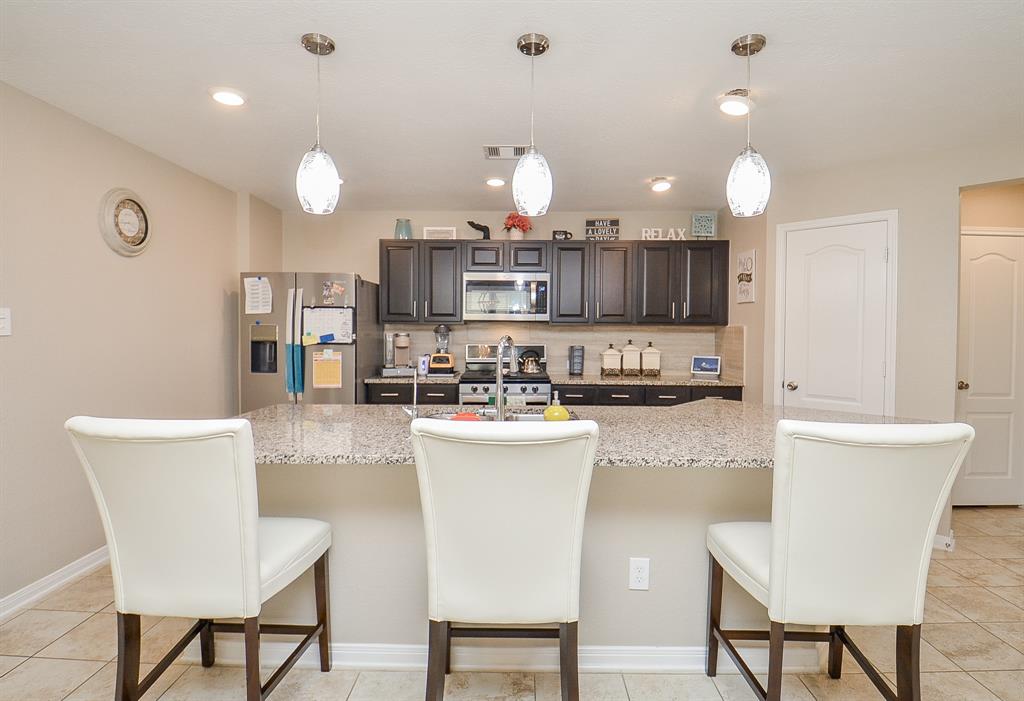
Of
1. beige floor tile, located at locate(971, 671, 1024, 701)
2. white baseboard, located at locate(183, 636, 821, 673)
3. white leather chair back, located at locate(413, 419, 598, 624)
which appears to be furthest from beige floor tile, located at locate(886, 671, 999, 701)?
white leather chair back, located at locate(413, 419, 598, 624)

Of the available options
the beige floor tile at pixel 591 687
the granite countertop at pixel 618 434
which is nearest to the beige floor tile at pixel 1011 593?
the granite countertop at pixel 618 434

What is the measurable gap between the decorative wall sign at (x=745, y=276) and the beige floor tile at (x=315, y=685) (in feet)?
11.8

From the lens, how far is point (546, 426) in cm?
126

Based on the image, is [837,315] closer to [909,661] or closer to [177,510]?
[909,661]

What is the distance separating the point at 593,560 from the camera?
1.90m

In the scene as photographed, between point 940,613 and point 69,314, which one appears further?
point 69,314

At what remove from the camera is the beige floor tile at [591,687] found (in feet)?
5.86

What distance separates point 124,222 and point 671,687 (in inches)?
140

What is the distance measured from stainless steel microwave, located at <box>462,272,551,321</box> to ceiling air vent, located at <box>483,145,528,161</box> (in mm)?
1354

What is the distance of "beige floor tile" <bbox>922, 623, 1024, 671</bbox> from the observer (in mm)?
2025

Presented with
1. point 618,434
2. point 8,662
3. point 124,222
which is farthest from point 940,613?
point 124,222

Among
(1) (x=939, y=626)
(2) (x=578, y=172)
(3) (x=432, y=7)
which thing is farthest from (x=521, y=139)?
(1) (x=939, y=626)

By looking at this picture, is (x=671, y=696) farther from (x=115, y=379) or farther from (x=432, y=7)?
(x=115, y=379)

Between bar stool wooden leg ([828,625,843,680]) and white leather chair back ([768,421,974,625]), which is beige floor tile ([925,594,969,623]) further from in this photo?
white leather chair back ([768,421,974,625])
